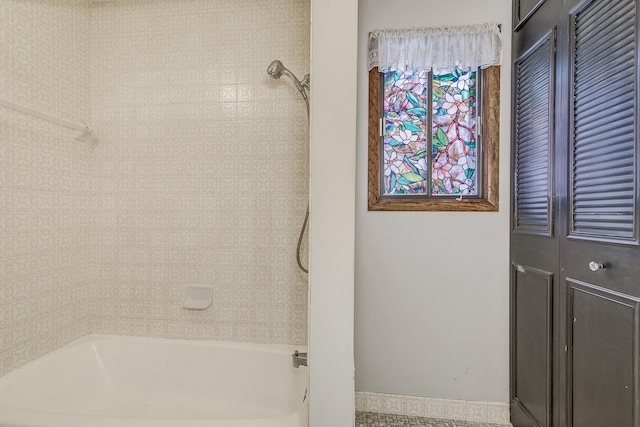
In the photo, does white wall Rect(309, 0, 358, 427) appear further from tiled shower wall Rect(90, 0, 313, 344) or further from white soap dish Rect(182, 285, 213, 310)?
white soap dish Rect(182, 285, 213, 310)

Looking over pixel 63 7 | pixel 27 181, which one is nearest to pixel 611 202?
pixel 27 181

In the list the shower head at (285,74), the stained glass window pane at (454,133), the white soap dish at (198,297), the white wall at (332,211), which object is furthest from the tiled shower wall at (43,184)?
the stained glass window pane at (454,133)

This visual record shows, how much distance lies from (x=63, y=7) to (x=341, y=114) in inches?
67.9

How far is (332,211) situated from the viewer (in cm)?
106

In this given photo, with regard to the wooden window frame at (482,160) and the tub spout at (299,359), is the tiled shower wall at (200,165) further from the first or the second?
the wooden window frame at (482,160)

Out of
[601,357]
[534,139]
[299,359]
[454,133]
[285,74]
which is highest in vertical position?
[285,74]

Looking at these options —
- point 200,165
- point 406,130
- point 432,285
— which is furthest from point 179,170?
point 432,285

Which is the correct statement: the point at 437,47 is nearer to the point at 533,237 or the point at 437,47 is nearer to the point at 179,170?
the point at 533,237

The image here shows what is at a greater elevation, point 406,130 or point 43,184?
point 406,130

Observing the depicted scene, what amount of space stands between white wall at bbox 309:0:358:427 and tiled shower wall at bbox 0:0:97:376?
140cm

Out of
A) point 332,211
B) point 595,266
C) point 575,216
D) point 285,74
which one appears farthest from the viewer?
point 285,74

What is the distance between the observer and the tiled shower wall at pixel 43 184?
4.64 feet

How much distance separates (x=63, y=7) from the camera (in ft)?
5.49

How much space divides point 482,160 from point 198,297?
1817mm
